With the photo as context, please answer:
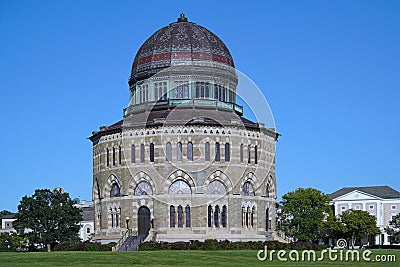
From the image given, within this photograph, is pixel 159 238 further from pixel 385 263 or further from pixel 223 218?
pixel 385 263

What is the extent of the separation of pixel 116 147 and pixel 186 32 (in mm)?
15379

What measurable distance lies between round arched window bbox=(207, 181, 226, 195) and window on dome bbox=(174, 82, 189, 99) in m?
10.6

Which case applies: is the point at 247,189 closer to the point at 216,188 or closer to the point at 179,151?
the point at 216,188

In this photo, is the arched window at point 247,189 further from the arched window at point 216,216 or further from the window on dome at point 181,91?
the window on dome at point 181,91

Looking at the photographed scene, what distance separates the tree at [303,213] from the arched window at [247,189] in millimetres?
14472

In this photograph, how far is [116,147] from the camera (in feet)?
269

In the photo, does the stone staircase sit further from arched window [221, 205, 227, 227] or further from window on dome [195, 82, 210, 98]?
window on dome [195, 82, 210, 98]

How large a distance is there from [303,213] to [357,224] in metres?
13.8

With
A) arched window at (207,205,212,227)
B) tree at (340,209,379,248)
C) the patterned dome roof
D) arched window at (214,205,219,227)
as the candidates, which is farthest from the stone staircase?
tree at (340,209,379,248)

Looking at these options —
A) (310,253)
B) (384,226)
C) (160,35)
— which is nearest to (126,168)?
(160,35)

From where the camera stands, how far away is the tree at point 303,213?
95.4m

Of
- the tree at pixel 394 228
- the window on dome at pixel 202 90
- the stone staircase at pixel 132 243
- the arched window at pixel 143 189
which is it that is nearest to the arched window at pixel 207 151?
the arched window at pixel 143 189

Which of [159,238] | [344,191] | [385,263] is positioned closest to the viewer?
[385,263]

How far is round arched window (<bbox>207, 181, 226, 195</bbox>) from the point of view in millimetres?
79188
